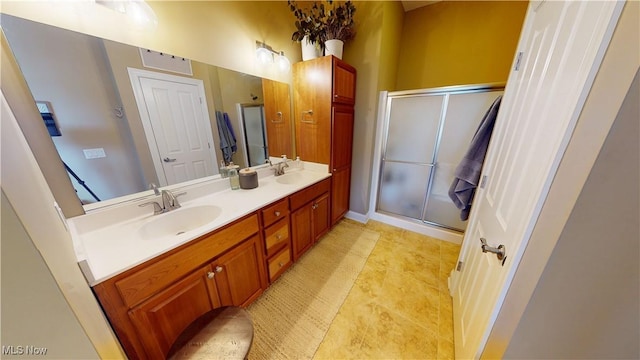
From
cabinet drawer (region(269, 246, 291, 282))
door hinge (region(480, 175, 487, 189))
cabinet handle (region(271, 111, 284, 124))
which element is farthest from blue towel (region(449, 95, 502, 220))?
cabinet handle (region(271, 111, 284, 124))

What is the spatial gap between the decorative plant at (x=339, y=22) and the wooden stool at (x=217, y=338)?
236cm

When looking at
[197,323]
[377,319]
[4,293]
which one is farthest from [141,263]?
[377,319]

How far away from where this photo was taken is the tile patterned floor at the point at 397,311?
120 cm

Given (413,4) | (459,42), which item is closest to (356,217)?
(459,42)

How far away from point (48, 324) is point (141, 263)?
1.43 feet

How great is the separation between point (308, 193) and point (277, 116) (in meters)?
0.91

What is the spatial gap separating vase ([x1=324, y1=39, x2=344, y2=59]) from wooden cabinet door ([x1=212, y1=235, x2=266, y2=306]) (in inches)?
72.8

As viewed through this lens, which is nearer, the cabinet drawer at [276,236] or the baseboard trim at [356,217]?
the cabinet drawer at [276,236]

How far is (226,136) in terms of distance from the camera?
160 centimetres

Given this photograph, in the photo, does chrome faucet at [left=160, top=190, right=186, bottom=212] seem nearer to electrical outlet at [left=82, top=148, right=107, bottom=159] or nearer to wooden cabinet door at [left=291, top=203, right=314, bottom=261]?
electrical outlet at [left=82, top=148, right=107, bottom=159]

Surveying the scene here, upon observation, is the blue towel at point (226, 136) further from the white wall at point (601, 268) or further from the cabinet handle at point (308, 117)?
the white wall at point (601, 268)

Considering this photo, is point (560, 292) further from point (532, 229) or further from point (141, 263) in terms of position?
point (141, 263)

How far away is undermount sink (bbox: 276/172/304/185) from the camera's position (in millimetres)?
1999

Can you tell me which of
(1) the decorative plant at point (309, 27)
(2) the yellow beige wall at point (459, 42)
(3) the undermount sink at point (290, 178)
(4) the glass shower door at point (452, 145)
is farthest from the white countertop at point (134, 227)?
(2) the yellow beige wall at point (459, 42)
